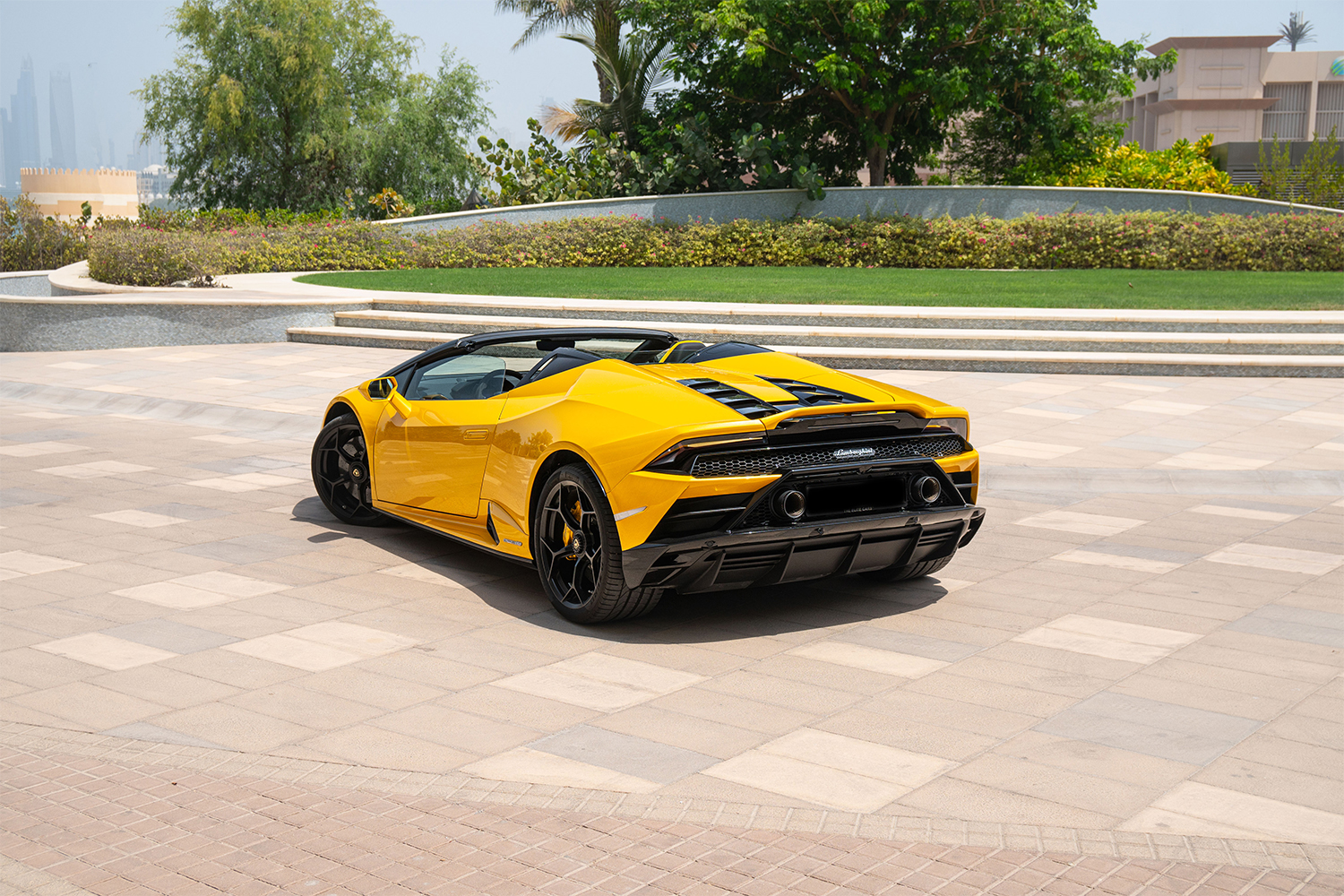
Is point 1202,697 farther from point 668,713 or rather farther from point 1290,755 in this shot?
point 668,713

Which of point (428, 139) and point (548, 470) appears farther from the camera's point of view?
point (428, 139)

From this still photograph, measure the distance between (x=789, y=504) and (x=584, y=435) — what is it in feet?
3.03

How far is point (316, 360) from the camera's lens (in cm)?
1527

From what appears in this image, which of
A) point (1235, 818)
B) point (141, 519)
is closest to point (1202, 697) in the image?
point (1235, 818)

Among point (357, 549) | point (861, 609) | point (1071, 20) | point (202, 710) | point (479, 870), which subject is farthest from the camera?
point (1071, 20)

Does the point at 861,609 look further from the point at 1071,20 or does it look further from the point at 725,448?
the point at 1071,20

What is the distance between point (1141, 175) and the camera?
31828 mm

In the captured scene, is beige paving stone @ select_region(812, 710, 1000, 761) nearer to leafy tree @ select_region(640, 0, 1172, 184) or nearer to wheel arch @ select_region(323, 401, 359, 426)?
wheel arch @ select_region(323, 401, 359, 426)

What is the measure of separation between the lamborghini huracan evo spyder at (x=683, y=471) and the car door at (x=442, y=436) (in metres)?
0.01

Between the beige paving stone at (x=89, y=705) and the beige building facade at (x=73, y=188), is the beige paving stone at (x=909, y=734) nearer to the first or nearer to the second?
the beige paving stone at (x=89, y=705)

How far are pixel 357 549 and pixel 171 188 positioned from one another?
3932 centimetres

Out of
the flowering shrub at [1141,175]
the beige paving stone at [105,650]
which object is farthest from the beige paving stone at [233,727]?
the flowering shrub at [1141,175]

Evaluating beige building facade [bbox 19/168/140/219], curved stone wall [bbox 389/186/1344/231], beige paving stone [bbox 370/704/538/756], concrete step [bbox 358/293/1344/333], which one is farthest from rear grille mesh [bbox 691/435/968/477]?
beige building facade [bbox 19/168/140/219]

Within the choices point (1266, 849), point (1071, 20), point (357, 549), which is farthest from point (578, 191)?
point (1266, 849)
